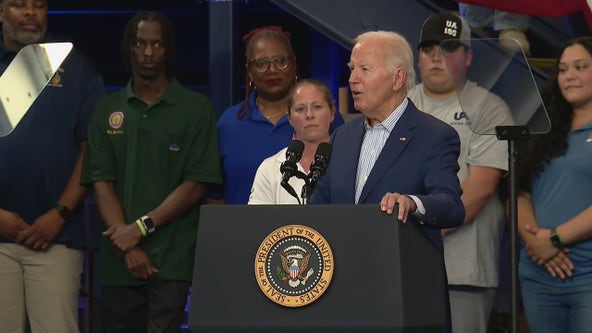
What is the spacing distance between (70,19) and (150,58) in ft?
10.3

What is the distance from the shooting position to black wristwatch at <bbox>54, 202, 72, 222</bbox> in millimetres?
5785

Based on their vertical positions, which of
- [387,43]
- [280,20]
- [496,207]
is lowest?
[496,207]

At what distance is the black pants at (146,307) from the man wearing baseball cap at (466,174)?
1.25 metres

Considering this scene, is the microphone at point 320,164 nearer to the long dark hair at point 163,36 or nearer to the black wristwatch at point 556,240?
the black wristwatch at point 556,240

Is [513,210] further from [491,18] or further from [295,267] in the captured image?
[491,18]

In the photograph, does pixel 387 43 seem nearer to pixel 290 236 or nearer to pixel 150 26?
pixel 290 236

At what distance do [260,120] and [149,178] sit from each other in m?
0.58

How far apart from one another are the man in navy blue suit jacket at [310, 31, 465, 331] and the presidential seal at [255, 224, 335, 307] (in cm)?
51

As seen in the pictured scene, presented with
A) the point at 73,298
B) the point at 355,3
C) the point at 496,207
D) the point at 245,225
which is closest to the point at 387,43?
the point at 245,225

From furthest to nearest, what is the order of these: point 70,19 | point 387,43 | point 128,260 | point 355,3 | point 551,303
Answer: point 70,19 → point 355,3 → point 128,260 → point 551,303 → point 387,43

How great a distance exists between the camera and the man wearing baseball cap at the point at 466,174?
507cm

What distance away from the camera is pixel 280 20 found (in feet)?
29.1

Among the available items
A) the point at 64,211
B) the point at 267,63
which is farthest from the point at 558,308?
the point at 64,211

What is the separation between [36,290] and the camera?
5.69 m
